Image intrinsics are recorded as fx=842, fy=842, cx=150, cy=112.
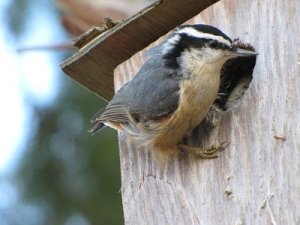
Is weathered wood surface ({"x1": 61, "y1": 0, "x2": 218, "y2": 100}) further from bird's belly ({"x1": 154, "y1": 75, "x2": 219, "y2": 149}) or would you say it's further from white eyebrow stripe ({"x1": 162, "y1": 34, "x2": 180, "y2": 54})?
bird's belly ({"x1": 154, "y1": 75, "x2": 219, "y2": 149})

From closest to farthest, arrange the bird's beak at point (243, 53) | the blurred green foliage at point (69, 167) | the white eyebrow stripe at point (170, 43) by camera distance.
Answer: the bird's beak at point (243, 53) < the white eyebrow stripe at point (170, 43) < the blurred green foliage at point (69, 167)

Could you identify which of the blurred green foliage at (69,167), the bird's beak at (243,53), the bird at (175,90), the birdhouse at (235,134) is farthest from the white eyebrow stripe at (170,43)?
the blurred green foliage at (69,167)

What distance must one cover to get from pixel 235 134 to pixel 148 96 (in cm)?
31

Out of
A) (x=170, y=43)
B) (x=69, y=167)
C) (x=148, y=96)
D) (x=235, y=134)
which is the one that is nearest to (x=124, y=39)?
(x=170, y=43)

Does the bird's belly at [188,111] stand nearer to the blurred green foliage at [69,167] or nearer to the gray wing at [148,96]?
the gray wing at [148,96]

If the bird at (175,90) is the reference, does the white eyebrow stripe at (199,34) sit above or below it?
above

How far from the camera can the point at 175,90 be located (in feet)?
8.78

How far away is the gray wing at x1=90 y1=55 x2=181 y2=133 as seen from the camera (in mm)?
2676

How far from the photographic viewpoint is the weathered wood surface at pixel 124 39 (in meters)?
2.85

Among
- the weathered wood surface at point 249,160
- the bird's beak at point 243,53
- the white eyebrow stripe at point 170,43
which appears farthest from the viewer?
the white eyebrow stripe at point 170,43

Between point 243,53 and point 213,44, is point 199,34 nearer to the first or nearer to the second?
point 213,44

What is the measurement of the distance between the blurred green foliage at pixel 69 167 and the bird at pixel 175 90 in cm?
122

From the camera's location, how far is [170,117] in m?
2.67

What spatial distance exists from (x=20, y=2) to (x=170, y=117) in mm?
1856
